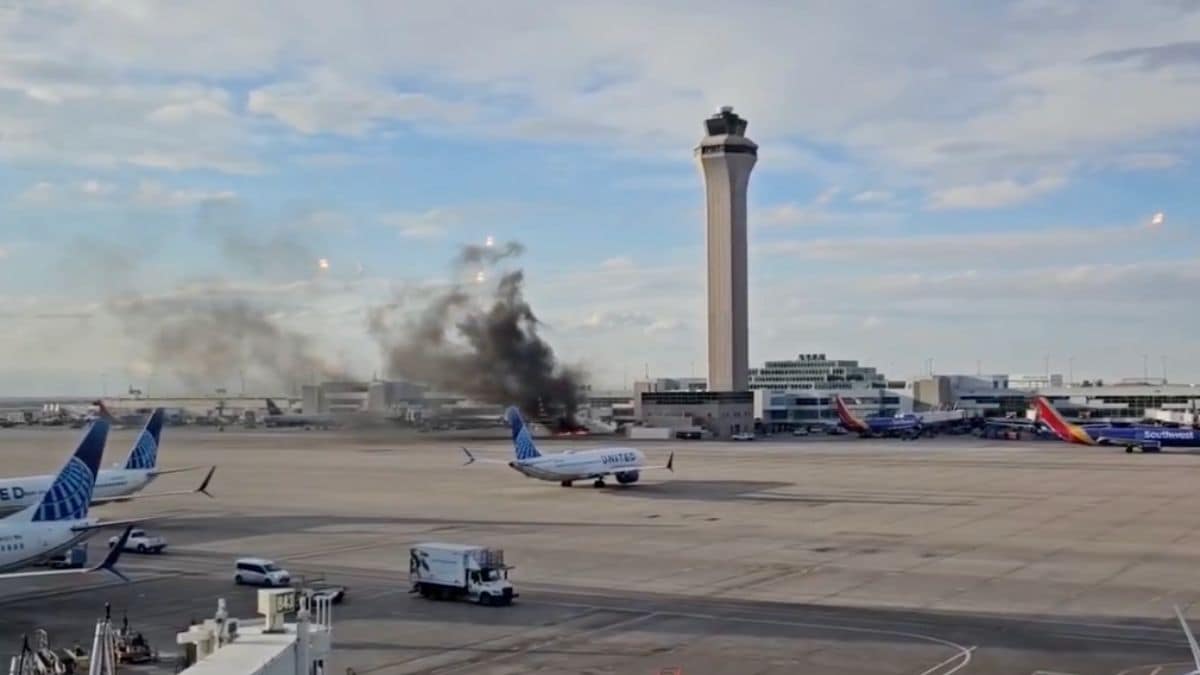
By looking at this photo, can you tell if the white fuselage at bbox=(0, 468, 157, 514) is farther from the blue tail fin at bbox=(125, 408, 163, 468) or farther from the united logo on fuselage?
the blue tail fin at bbox=(125, 408, 163, 468)

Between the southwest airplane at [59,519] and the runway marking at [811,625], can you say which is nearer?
the runway marking at [811,625]

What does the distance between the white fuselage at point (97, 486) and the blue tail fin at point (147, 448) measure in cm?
39

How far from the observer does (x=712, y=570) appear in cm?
5116

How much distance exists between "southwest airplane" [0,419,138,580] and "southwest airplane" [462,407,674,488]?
4644 centimetres

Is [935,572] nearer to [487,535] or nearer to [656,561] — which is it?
[656,561]

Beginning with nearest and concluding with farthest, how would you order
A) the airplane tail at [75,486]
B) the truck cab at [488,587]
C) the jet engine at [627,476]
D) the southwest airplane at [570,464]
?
the truck cab at [488,587]
the airplane tail at [75,486]
the southwest airplane at [570,464]
the jet engine at [627,476]

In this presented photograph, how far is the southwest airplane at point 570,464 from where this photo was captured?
93312 mm

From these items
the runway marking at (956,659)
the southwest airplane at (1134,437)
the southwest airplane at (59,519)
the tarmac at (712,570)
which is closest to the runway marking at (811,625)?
the runway marking at (956,659)

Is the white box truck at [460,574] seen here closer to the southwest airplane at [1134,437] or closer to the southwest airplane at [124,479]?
the southwest airplane at [124,479]

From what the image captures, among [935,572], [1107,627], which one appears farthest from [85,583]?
[1107,627]

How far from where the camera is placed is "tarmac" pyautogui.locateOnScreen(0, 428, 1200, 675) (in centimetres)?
3512

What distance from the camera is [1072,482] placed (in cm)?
9725

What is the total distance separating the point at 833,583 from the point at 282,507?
4576cm

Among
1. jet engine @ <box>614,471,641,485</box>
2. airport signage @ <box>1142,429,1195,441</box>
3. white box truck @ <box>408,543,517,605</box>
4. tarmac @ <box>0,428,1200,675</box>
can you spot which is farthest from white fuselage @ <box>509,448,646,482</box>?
airport signage @ <box>1142,429,1195,441</box>
